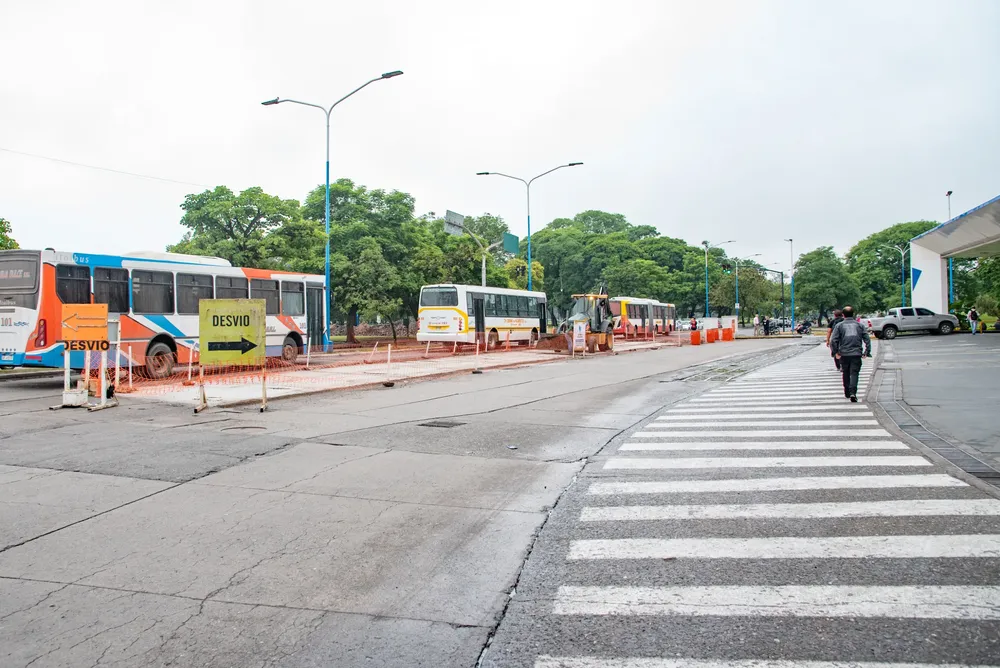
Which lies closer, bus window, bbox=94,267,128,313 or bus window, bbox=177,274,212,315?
bus window, bbox=94,267,128,313

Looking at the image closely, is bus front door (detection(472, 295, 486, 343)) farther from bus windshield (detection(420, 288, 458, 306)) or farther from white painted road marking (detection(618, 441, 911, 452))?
white painted road marking (detection(618, 441, 911, 452))

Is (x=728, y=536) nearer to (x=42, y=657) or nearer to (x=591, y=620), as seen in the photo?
(x=591, y=620)

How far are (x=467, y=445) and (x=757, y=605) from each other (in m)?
5.61

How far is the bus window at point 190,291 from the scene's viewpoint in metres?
19.5

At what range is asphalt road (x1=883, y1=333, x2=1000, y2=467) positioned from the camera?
9.53 m

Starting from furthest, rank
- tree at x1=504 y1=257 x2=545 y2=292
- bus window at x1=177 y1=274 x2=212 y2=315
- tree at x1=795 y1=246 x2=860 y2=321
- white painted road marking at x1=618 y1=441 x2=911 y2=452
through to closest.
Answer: tree at x1=795 y1=246 x2=860 y2=321, tree at x1=504 y1=257 x2=545 y2=292, bus window at x1=177 y1=274 x2=212 y2=315, white painted road marking at x1=618 y1=441 x2=911 y2=452

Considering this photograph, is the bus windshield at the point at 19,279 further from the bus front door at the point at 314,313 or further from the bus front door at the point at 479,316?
the bus front door at the point at 479,316

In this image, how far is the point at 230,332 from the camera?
1305 cm

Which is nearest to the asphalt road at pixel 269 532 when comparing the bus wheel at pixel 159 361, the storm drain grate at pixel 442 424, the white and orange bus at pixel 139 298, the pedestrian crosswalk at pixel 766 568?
the storm drain grate at pixel 442 424

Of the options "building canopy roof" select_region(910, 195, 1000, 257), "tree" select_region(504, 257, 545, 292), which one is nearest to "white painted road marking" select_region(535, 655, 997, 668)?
"building canopy roof" select_region(910, 195, 1000, 257)

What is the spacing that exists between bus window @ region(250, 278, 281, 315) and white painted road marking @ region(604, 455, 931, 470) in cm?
1677

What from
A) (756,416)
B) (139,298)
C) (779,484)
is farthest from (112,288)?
(779,484)

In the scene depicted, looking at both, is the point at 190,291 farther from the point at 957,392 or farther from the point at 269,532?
the point at 957,392

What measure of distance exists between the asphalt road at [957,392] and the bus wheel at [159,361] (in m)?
17.2
